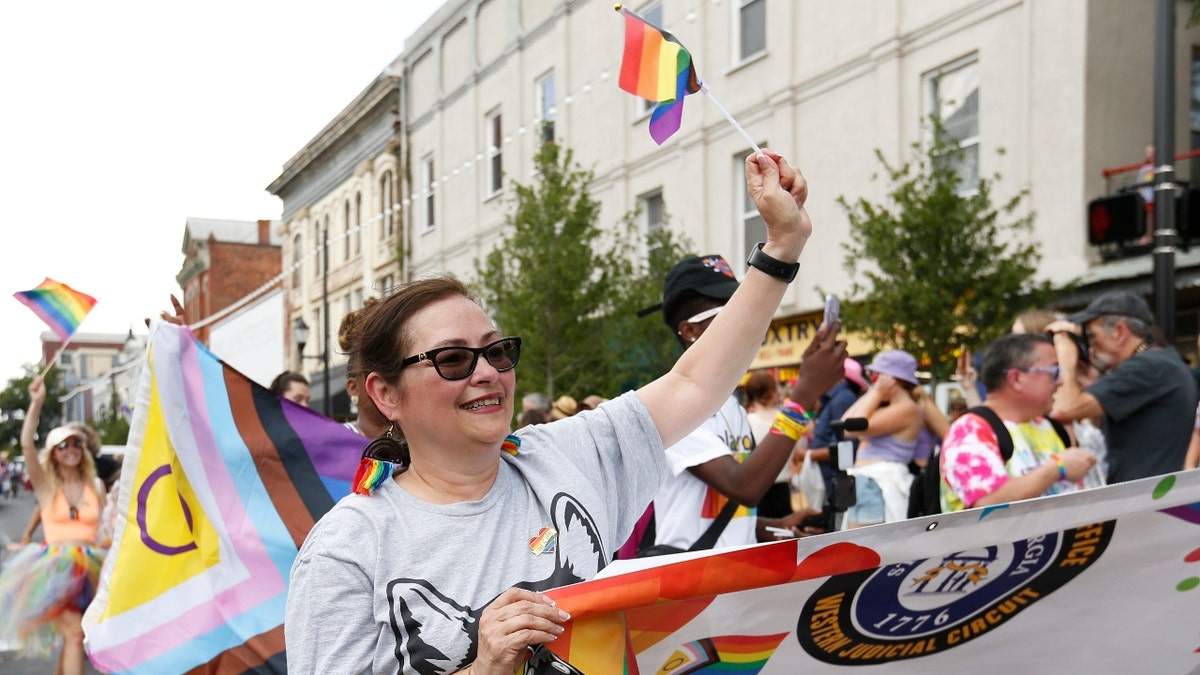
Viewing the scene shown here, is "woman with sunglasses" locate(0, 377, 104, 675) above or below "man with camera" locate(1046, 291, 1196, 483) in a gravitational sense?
below

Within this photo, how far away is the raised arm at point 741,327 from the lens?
91.7 inches

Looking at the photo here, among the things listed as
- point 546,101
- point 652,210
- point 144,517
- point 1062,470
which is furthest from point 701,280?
point 546,101

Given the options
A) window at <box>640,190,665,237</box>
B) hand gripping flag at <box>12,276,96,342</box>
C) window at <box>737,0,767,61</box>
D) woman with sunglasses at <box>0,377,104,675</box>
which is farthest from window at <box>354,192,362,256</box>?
hand gripping flag at <box>12,276,96,342</box>

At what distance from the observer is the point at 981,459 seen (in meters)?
3.92

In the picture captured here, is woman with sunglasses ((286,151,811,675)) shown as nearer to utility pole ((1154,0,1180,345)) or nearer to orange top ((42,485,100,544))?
utility pole ((1154,0,1180,345))

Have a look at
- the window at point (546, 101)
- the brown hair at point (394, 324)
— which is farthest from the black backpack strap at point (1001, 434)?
the window at point (546, 101)

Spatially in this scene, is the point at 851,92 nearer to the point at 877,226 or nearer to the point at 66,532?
the point at 877,226

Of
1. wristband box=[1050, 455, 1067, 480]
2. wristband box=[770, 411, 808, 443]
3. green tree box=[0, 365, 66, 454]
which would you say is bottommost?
green tree box=[0, 365, 66, 454]

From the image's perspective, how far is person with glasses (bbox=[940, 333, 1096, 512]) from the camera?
12.8ft

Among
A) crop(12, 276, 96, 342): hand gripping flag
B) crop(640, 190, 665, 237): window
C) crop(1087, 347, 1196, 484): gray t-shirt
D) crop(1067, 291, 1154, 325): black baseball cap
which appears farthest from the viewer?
crop(640, 190, 665, 237): window

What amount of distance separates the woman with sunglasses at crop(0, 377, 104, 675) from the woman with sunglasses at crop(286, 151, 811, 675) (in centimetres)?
576

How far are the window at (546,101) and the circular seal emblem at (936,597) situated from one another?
21211 mm

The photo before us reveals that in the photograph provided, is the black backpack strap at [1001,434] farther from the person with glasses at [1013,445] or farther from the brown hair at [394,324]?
the brown hair at [394,324]

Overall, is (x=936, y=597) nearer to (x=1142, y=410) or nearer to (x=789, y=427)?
A: (x=789, y=427)
